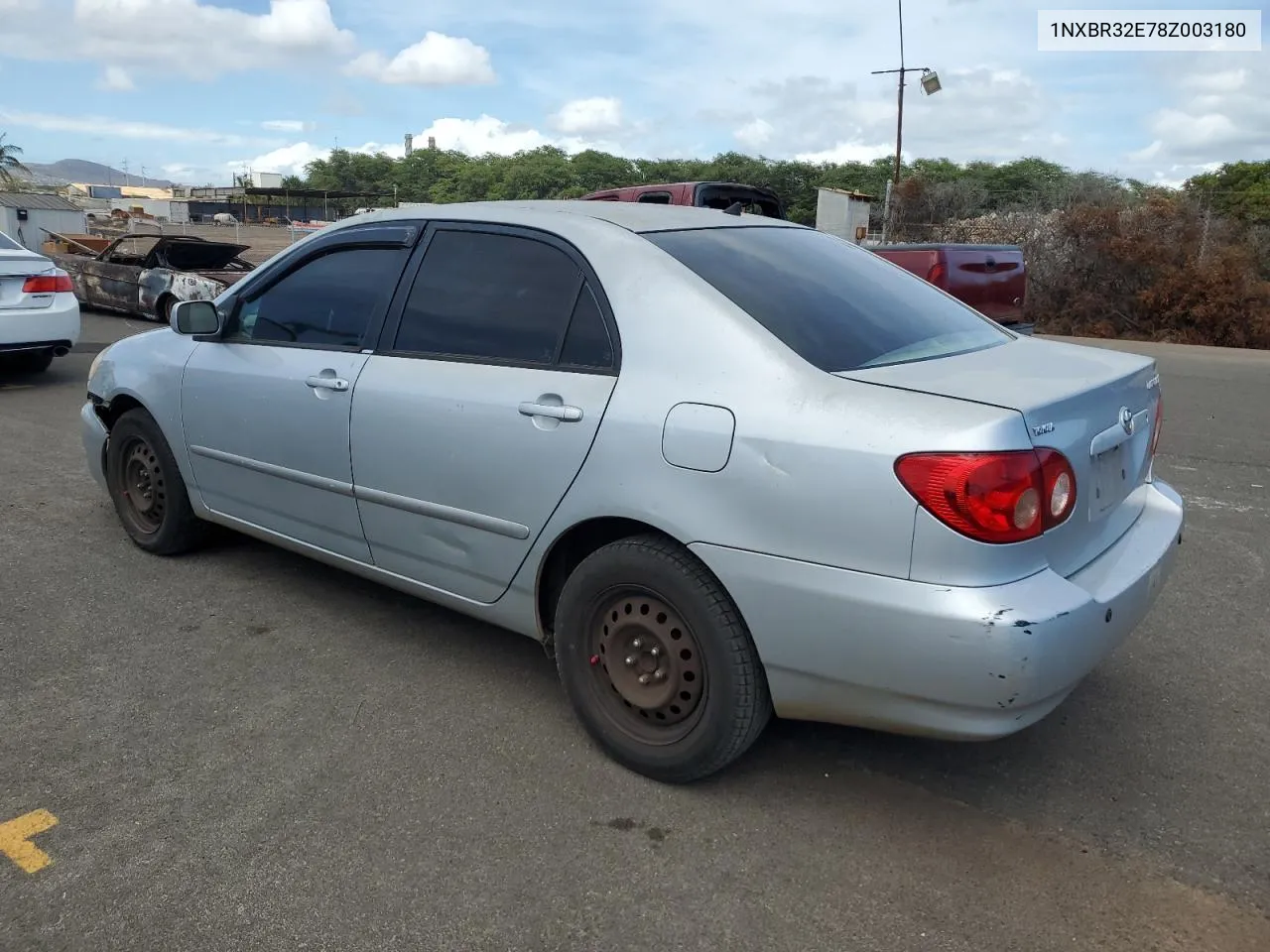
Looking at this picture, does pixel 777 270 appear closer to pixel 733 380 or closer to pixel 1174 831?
pixel 733 380

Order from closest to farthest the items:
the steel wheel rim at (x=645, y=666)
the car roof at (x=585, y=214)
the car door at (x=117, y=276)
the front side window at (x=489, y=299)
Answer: the steel wheel rim at (x=645, y=666)
the front side window at (x=489, y=299)
the car roof at (x=585, y=214)
the car door at (x=117, y=276)

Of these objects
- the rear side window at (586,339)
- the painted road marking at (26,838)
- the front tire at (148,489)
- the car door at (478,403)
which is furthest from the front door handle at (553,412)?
the front tire at (148,489)

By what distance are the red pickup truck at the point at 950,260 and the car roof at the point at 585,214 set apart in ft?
24.3

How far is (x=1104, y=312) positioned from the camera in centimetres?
2053

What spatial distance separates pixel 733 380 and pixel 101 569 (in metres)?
3.35

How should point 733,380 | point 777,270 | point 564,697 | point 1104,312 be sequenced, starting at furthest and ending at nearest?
1. point 1104,312
2. point 564,697
3. point 777,270
4. point 733,380

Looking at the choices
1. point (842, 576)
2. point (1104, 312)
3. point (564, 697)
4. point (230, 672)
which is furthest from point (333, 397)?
point (1104, 312)

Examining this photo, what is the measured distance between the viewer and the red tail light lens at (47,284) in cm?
888

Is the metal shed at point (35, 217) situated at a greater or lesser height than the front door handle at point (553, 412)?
greater

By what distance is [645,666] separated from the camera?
298 cm

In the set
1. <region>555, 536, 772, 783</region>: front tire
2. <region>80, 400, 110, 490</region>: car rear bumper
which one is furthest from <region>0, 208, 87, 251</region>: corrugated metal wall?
<region>555, 536, 772, 783</region>: front tire

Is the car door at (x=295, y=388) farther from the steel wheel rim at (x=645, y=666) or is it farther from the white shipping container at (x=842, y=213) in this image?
the white shipping container at (x=842, y=213)

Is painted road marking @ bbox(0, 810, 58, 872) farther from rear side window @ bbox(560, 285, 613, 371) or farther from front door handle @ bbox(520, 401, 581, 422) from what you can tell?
rear side window @ bbox(560, 285, 613, 371)

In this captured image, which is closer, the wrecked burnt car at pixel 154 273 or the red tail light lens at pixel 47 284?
the red tail light lens at pixel 47 284
